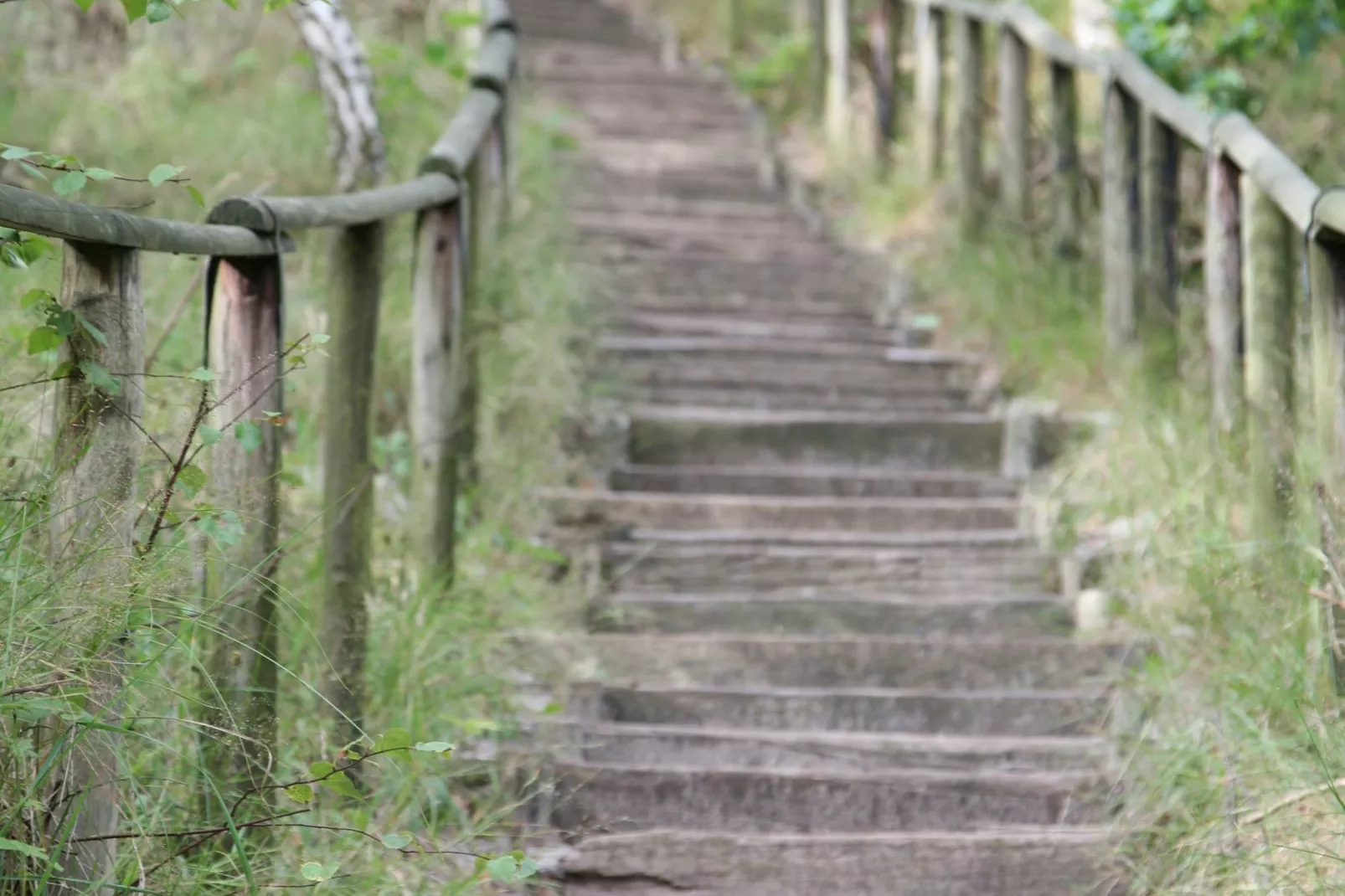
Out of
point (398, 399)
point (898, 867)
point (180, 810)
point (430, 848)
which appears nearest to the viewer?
point (180, 810)

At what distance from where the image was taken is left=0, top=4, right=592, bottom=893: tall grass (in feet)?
6.33

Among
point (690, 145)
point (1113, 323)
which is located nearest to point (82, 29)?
point (690, 145)

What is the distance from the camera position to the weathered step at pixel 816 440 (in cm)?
514

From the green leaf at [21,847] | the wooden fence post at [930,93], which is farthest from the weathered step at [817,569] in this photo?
the wooden fence post at [930,93]

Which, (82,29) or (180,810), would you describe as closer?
(180,810)

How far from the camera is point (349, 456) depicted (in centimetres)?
303

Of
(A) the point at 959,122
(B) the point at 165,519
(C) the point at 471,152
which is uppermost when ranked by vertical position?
(A) the point at 959,122

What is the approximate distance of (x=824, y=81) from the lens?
9.55m

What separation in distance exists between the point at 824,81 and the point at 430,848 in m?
7.48

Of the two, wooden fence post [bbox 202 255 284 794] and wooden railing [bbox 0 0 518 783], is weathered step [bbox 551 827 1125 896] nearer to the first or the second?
wooden railing [bbox 0 0 518 783]

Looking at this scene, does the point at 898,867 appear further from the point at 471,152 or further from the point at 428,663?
the point at 471,152

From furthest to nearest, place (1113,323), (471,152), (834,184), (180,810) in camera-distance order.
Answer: (834,184), (1113,323), (471,152), (180,810)

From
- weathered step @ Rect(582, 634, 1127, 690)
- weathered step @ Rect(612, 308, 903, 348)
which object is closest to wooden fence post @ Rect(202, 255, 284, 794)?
weathered step @ Rect(582, 634, 1127, 690)

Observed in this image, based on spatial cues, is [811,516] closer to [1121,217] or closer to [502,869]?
[1121,217]
